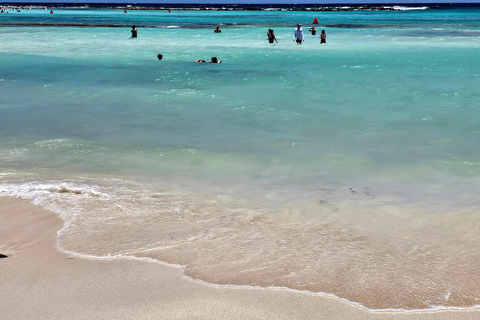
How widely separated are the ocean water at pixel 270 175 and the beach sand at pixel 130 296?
0.16 meters

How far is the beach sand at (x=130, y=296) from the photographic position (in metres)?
3.94

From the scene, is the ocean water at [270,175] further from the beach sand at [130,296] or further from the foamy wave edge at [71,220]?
the beach sand at [130,296]

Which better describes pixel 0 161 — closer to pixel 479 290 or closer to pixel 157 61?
pixel 479 290

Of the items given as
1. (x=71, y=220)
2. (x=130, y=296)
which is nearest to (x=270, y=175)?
(x=71, y=220)

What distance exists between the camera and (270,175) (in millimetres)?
7719

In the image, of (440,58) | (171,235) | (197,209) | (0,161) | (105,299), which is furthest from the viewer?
(440,58)

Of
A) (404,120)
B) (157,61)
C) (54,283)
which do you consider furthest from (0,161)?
(157,61)

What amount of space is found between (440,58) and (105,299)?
22.2m

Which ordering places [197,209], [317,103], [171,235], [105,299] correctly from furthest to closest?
[317,103]
[197,209]
[171,235]
[105,299]

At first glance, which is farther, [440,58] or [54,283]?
[440,58]

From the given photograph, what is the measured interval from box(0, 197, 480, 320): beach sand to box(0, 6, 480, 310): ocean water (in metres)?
0.16

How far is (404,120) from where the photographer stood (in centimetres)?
1125

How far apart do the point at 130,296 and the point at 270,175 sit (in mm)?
3890

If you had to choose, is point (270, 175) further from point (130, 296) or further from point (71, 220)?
point (130, 296)
